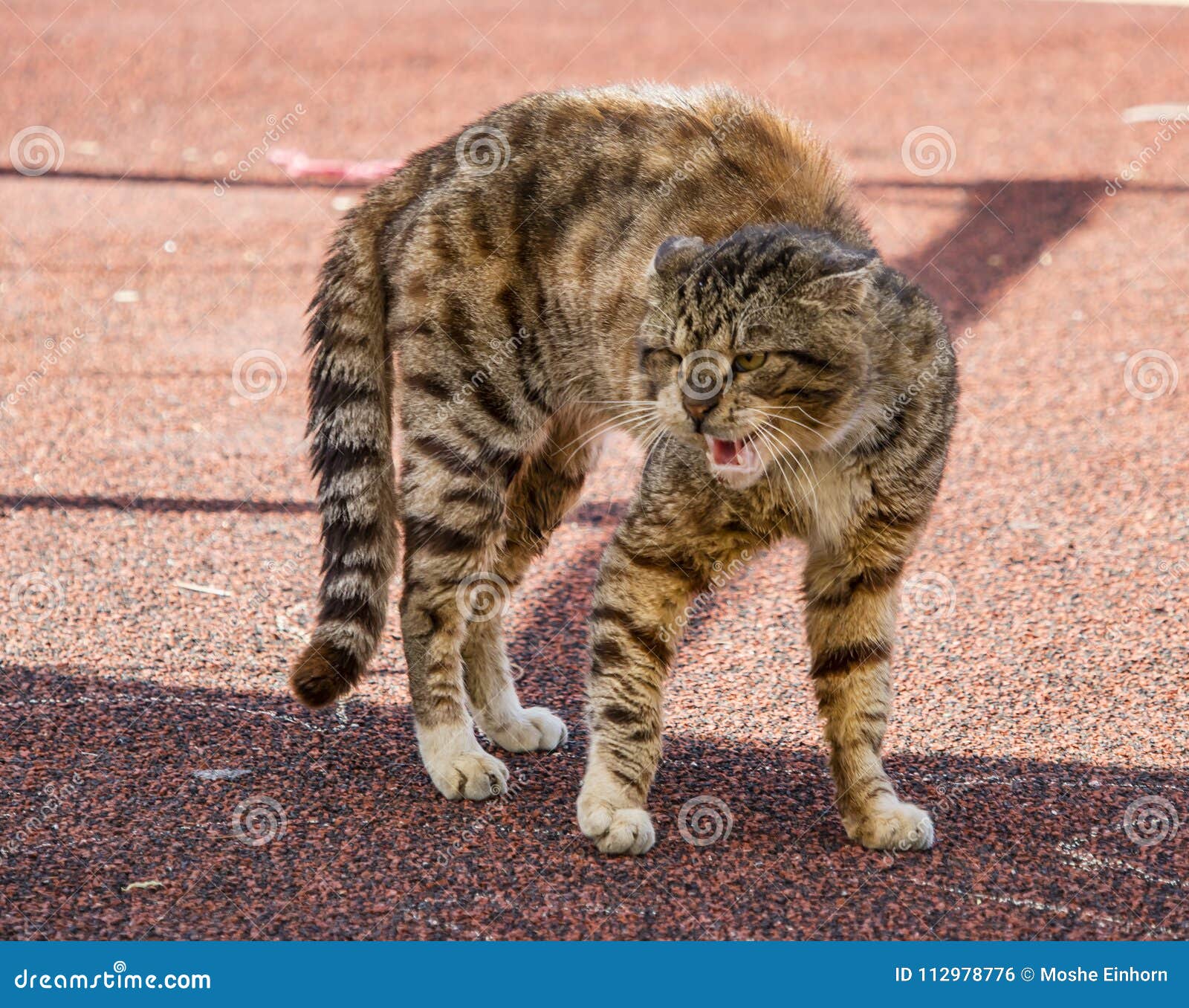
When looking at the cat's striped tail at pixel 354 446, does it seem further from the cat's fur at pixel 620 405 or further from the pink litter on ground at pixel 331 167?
the pink litter on ground at pixel 331 167

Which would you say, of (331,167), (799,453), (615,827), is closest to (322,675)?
(615,827)

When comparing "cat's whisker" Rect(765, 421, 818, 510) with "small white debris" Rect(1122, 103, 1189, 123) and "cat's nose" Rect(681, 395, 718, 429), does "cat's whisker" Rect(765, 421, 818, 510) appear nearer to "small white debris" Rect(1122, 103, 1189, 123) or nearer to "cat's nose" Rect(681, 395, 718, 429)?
"cat's nose" Rect(681, 395, 718, 429)

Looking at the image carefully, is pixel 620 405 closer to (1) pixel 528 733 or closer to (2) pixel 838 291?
(2) pixel 838 291

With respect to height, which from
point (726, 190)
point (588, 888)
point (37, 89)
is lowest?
point (588, 888)

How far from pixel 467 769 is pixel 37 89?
1015cm

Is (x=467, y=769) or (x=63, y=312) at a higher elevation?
(x=63, y=312)

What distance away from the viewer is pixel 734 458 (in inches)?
138

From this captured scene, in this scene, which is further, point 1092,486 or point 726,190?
point 1092,486

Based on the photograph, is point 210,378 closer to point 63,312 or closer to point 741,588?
point 63,312

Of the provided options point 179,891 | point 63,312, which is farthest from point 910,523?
point 63,312

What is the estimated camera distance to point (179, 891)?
3.38 meters

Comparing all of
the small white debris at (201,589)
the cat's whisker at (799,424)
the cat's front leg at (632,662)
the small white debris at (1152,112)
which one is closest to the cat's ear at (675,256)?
the cat's whisker at (799,424)

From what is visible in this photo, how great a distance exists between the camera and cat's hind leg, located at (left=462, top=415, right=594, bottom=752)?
4.29 m

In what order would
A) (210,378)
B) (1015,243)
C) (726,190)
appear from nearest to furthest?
1. (726,190)
2. (210,378)
3. (1015,243)
